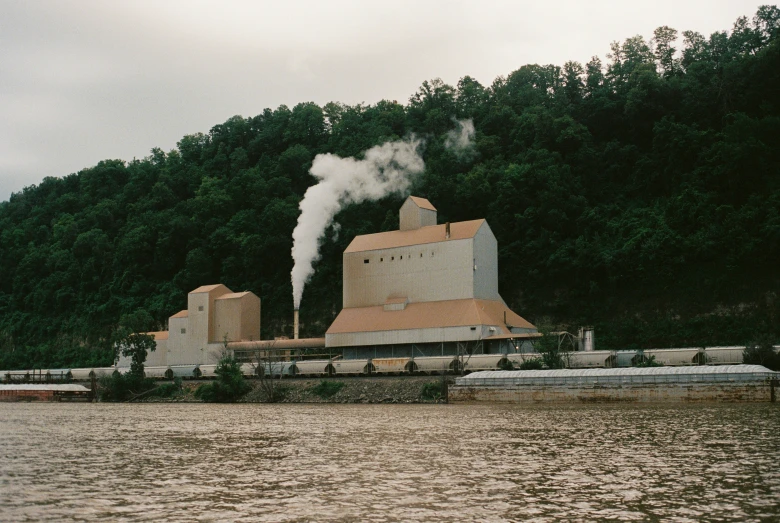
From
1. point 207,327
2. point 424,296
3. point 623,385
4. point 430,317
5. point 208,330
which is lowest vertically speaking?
point 623,385

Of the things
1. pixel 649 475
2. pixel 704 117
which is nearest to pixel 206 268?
pixel 704 117

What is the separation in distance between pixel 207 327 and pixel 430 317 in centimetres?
2394

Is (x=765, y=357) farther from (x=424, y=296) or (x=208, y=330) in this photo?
(x=208, y=330)

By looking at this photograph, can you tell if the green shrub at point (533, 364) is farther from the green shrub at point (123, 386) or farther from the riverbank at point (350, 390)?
the green shrub at point (123, 386)

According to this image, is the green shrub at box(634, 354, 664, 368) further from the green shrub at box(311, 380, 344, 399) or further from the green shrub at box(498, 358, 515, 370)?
the green shrub at box(311, 380, 344, 399)

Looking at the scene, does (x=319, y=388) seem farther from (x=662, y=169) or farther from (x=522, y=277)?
(x=662, y=169)

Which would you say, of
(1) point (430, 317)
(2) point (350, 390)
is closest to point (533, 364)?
(2) point (350, 390)

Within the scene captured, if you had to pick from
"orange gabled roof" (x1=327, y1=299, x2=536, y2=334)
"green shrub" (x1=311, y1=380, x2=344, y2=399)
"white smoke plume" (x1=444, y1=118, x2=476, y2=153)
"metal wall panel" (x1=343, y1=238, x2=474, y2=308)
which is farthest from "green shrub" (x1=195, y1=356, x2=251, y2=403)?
"white smoke plume" (x1=444, y1=118, x2=476, y2=153)

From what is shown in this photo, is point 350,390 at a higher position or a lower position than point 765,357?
lower

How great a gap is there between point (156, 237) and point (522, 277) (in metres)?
51.5

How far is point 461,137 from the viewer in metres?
91.7

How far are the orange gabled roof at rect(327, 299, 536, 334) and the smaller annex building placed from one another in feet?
38.4

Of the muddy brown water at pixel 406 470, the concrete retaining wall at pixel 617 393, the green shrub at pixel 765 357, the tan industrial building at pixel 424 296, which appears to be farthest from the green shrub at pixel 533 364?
the muddy brown water at pixel 406 470

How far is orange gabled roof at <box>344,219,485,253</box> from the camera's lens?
6606 cm
